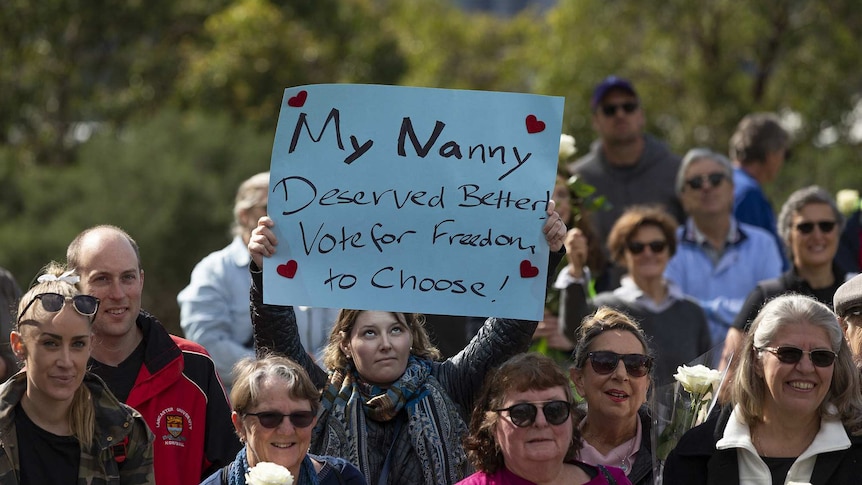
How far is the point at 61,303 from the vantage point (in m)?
4.54

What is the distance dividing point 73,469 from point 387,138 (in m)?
1.62

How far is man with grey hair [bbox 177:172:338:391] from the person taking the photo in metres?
6.87

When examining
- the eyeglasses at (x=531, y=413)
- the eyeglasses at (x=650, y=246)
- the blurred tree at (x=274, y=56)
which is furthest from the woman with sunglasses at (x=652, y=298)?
the blurred tree at (x=274, y=56)

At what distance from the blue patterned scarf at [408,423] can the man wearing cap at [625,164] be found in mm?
3707

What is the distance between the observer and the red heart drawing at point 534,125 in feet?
16.8

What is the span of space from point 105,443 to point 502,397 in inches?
51.2

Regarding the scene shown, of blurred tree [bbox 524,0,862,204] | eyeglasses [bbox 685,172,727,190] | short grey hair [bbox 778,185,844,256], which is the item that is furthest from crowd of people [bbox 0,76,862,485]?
blurred tree [bbox 524,0,862,204]

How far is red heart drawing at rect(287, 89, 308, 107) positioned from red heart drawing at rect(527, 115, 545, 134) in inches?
32.4

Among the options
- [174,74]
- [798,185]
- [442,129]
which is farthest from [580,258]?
[174,74]

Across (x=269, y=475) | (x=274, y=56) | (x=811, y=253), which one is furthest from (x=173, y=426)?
(x=274, y=56)

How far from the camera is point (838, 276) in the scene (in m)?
7.14

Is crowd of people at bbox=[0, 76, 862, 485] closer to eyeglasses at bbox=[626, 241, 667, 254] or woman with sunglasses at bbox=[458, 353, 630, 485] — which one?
woman with sunglasses at bbox=[458, 353, 630, 485]

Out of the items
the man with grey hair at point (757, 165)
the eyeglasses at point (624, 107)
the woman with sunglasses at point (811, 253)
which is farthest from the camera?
the man with grey hair at point (757, 165)

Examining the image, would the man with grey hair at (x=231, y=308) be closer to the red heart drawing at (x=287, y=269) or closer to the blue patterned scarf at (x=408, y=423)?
the blue patterned scarf at (x=408, y=423)
